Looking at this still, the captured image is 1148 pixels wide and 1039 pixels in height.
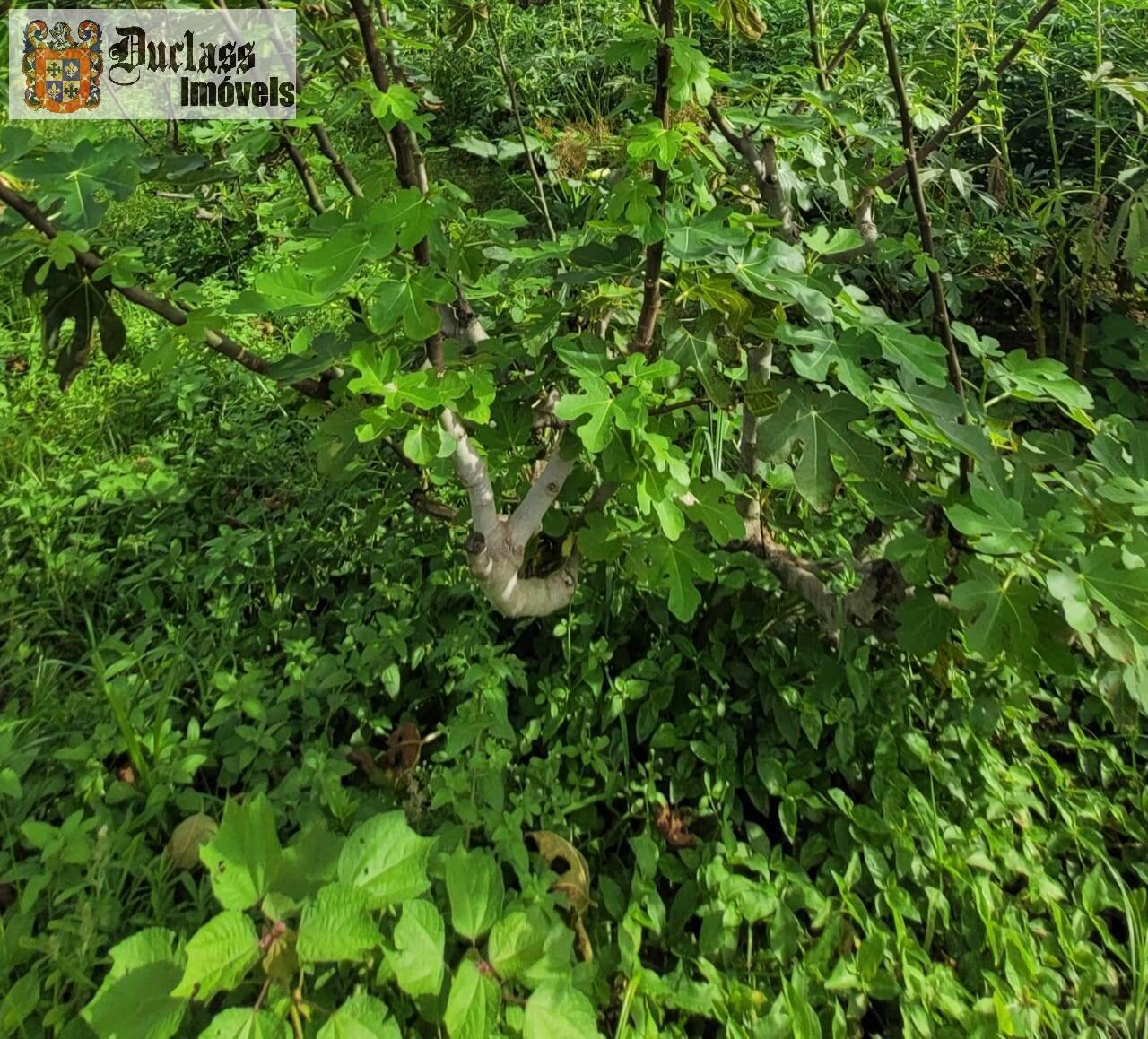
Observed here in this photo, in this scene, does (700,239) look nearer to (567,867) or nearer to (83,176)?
(83,176)

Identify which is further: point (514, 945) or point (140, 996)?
point (514, 945)

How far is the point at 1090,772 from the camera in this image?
1629 mm

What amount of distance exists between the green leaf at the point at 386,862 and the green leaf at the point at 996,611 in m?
0.83

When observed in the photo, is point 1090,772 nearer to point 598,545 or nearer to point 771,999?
point 771,999

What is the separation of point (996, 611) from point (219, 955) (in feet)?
3.71

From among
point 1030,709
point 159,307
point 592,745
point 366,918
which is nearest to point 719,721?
point 592,745

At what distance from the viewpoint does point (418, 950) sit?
38.7 inches

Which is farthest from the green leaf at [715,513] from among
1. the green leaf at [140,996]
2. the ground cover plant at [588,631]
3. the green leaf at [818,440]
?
the green leaf at [140,996]

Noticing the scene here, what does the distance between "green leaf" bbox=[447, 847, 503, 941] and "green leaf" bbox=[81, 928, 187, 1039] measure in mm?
345

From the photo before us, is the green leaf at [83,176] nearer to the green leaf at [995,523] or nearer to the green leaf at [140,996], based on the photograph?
the green leaf at [140,996]

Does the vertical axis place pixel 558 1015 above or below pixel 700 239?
below

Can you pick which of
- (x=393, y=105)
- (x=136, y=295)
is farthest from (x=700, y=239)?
(x=136, y=295)

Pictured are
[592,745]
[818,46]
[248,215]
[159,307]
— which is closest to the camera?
[159,307]

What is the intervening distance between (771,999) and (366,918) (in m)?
0.72
